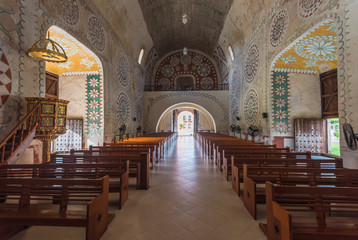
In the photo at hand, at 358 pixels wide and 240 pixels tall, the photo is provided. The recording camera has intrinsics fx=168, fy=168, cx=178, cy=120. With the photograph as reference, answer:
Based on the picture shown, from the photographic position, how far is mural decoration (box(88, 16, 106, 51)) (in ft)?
21.4

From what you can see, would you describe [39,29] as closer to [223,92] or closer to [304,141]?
[304,141]

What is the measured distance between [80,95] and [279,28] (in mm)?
8875

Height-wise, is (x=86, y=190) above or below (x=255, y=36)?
below

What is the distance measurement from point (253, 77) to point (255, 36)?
1.99 metres

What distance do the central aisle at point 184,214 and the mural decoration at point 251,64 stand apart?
22.1ft

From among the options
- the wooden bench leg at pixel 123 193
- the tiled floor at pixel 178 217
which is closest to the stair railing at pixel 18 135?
the tiled floor at pixel 178 217

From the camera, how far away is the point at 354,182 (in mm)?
2457

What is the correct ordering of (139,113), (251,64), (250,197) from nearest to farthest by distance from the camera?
(250,197), (251,64), (139,113)

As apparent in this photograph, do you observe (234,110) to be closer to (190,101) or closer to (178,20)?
(190,101)

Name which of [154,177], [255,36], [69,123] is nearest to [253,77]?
[255,36]

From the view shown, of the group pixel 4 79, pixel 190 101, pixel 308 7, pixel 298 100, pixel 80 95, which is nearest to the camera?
pixel 4 79

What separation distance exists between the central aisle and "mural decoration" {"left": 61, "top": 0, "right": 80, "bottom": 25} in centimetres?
565

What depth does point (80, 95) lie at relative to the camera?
7.83 metres

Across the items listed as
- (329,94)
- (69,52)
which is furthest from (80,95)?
(329,94)
